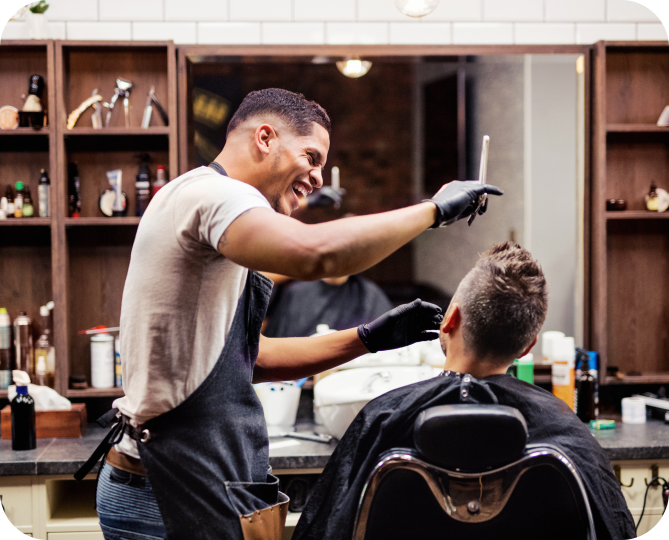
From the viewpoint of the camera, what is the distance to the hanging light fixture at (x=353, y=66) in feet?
8.68

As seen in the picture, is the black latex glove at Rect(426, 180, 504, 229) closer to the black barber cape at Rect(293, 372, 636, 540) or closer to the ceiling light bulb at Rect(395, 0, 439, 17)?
the black barber cape at Rect(293, 372, 636, 540)

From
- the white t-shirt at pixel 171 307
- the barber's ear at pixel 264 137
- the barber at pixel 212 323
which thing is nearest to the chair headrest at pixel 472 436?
the barber at pixel 212 323

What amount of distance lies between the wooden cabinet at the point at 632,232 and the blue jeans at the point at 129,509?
79.3 inches

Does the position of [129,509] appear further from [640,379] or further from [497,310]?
[640,379]

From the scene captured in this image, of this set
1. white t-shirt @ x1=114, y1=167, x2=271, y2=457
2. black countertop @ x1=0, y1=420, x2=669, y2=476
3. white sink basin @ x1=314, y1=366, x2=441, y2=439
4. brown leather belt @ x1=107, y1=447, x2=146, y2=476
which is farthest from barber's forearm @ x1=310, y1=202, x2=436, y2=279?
black countertop @ x1=0, y1=420, x2=669, y2=476

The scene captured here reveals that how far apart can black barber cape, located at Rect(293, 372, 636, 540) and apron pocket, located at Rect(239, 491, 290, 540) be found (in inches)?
4.7

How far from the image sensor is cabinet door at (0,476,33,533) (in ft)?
7.04

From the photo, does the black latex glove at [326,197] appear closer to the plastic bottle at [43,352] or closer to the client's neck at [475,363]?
the plastic bottle at [43,352]

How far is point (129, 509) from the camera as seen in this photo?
4.24 ft

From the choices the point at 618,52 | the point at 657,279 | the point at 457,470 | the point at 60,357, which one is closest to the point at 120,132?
the point at 60,357

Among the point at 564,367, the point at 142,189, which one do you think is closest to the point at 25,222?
the point at 142,189

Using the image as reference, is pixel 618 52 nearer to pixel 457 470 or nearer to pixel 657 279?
pixel 657 279

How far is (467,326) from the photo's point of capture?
4.69ft

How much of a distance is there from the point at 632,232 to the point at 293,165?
1964 mm
